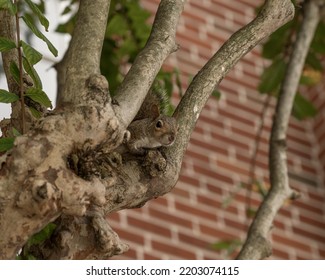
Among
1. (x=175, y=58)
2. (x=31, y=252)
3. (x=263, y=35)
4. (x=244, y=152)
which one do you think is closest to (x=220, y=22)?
(x=175, y=58)

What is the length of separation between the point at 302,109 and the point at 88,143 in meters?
1.71

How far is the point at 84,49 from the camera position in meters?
1.53

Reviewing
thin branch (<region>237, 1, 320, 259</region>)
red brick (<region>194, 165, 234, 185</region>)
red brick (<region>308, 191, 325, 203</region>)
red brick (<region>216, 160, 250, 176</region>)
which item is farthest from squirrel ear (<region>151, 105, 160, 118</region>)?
red brick (<region>308, 191, 325, 203</region>)

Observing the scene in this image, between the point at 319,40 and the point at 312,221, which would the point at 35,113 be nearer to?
the point at 319,40

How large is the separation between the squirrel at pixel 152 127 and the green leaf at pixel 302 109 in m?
1.09

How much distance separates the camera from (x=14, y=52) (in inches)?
69.9

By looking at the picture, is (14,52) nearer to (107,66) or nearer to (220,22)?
(107,66)

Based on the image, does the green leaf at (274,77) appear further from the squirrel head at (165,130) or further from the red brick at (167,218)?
the red brick at (167,218)

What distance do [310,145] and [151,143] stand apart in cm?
328

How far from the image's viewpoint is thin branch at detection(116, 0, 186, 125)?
1532mm

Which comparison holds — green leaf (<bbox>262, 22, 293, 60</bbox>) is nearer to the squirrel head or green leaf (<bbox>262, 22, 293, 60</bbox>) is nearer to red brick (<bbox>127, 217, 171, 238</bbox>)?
the squirrel head

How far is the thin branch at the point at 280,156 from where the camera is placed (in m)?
2.15

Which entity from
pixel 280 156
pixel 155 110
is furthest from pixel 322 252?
pixel 155 110

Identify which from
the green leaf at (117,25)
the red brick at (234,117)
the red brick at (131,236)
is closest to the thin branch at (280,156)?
the green leaf at (117,25)
